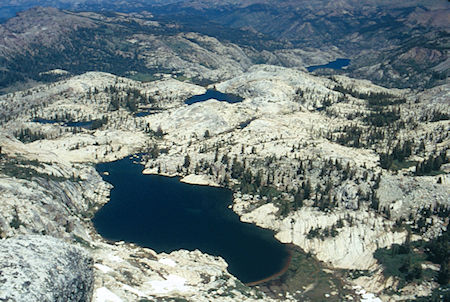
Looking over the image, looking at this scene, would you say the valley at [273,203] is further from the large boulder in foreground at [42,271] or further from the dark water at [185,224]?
the dark water at [185,224]

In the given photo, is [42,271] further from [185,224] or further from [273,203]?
[273,203]

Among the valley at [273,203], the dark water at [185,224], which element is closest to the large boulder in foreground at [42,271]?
the valley at [273,203]

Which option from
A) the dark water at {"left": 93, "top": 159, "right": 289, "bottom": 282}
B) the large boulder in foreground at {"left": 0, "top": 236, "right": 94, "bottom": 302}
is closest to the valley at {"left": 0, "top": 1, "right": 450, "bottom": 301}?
the large boulder in foreground at {"left": 0, "top": 236, "right": 94, "bottom": 302}

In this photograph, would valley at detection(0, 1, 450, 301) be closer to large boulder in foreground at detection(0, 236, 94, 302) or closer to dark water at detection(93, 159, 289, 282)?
large boulder in foreground at detection(0, 236, 94, 302)

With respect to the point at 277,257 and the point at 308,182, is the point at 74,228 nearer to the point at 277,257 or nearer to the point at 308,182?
the point at 277,257

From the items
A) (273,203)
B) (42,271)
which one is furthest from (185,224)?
(42,271)
